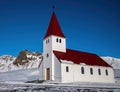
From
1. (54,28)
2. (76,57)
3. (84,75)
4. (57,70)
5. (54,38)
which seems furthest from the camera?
(54,28)

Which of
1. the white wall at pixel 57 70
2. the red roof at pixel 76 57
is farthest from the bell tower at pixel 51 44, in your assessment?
the red roof at pixel 76 57

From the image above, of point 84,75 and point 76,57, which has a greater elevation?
point 76,57

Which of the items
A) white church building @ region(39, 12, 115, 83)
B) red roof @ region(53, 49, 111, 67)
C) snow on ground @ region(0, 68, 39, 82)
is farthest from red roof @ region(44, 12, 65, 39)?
snow on ground @ region(0, 68, 39, 82)

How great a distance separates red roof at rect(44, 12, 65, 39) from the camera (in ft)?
125

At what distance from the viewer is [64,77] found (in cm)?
3359

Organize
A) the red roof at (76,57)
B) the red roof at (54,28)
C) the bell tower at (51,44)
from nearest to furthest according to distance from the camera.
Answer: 1. the red roof at (76,57)
2. the bell tower at (51,44)
3. the red roof at (54,28)

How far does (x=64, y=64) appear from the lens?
34.0 m

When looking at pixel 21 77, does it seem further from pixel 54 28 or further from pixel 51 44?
pixel 54 28

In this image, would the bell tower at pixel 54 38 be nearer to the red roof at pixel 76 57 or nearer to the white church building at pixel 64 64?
the white church building at pixel 64 64

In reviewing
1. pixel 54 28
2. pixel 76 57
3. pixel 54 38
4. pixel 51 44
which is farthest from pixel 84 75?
pixel 54 28

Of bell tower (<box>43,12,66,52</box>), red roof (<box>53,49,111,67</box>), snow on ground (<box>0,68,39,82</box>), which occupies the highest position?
bell tower (<box>43,12,66,52</box>)

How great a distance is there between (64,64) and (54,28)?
868 centimetres

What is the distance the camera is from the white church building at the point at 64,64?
34.4 meters

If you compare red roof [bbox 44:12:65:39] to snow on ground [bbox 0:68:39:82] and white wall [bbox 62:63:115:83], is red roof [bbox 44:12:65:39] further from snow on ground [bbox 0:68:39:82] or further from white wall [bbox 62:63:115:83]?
snow on ground [bbox 0:68:39:82]
